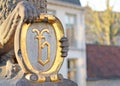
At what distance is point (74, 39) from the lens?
16500 mm

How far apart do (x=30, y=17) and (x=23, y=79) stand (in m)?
0.26

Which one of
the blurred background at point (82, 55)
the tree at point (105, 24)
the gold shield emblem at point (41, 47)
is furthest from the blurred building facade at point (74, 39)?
the gold shield emblem at point (41, 47)

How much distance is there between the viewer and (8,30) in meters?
1.84

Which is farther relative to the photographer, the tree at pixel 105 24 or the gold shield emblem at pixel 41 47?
the tree at pixel 105 24

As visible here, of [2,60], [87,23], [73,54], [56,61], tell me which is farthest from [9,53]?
[87,23]

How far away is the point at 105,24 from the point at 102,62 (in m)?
5.19

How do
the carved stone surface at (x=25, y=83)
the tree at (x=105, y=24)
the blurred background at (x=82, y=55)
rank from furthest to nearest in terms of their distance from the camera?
the tree at (x=105, y=24) < the blurred background at (x=82, y=55) < the carved stone surface at (x=25, y=83)

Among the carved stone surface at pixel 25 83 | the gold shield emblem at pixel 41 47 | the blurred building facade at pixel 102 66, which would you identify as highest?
the gold shield emblem at pixel 41 47

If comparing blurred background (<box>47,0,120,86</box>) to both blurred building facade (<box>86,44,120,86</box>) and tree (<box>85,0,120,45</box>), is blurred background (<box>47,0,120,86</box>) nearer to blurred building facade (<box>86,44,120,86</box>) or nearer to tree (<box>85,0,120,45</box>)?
blurred building facade (<box>86,44,120,86</box>)

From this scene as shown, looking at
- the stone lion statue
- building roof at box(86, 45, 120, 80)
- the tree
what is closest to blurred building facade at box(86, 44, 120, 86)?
building roof at box(86, 45, 120, 80)

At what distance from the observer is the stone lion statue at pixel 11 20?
172cm

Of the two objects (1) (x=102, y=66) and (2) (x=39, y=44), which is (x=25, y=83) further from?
(1) (x=102, y=66)

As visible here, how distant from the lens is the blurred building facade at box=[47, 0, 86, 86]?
52.0 ft

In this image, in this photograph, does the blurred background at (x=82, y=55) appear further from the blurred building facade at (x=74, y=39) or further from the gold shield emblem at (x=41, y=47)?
the gold shield emblem at (x=41, y=47)
